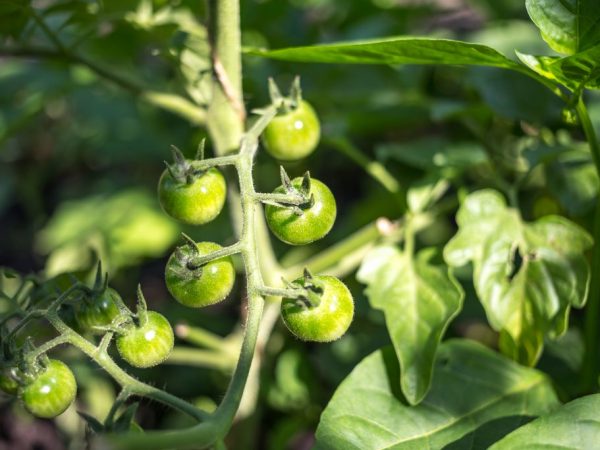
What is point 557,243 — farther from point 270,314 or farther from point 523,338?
point 270,314

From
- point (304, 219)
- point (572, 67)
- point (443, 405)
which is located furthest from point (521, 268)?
point (304, 219)

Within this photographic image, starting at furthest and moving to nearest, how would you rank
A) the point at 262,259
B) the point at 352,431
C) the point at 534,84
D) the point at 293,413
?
1. the point at 293,413
2. the point at 534,84
3. the point at 262,259
4. the point at 352,431

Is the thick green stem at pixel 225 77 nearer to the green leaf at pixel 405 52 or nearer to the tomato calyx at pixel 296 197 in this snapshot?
the green leaf at pixel 405 52

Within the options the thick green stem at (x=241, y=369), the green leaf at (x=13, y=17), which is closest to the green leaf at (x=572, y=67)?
the thick green stem at (x=241, y=369)

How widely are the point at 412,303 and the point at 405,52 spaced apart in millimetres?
462

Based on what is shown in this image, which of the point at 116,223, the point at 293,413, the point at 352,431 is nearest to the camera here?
the point at 352,431

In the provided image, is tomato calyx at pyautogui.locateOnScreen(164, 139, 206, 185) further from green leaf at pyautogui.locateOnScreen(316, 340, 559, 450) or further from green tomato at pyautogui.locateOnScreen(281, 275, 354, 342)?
green leaf at pyautogui.locateOnScreen(316, 340, 559, 450)

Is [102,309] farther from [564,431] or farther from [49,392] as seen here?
[564,431]

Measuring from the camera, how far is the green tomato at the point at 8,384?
104cm

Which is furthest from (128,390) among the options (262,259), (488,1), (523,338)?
(488,1)

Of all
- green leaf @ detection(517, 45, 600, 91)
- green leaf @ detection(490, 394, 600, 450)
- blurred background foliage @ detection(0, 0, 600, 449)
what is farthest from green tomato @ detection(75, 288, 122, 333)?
green leaf @ detection(517, 45, 600, 91)

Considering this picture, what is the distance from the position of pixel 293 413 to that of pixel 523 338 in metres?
0.83

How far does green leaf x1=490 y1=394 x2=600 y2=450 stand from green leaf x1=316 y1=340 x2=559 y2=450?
184 millimetres

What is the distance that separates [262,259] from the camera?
1.57 metres
